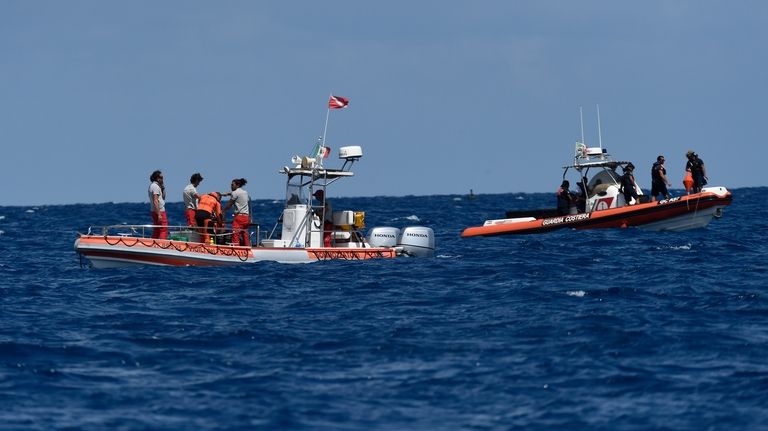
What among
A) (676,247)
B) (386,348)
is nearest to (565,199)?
(676,247)

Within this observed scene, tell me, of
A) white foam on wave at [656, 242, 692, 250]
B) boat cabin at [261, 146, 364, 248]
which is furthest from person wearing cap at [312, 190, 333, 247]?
white foam on wave at [656, 242, 692, 250]

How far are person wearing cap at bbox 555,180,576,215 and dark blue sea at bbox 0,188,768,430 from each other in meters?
11.7

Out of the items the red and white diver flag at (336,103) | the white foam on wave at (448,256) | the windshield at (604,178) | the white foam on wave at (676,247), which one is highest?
the red and white diver flag at (336,103)

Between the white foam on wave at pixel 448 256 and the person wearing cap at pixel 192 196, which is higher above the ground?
the person wearing cap at pixel 192 196

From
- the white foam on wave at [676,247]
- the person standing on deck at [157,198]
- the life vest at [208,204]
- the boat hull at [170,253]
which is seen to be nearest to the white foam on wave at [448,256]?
the boat hull at [170,253]

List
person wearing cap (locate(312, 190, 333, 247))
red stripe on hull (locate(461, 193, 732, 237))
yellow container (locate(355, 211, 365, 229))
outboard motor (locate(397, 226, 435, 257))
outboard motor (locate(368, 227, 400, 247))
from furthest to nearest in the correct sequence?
red stripe on hull (locate(461, 193, 732, 237)) → outboard motor (locate(397, 226, 435, 257)) → outboard motor (locate(368, 227, 400, 247)) → yellow container (locate(355, 211, 365, 229)) → person wearing cap (locate(312, 190, 333, 247))

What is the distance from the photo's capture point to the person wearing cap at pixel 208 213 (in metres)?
23.9

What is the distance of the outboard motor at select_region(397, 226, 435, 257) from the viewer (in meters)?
26.0

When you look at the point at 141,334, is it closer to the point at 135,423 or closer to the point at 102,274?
the point at 135,423

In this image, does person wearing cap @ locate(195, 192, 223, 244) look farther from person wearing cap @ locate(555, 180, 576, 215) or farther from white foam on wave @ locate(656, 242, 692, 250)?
person wearing cap @ locate(555, 180, 576, 215)

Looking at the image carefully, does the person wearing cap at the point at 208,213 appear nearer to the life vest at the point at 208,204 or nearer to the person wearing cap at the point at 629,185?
the life vest at the point at 208,204

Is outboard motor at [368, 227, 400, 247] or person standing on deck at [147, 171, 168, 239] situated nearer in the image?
person standing on deck at [147, 171, 168, 239]

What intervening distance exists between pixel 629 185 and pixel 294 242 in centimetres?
1405

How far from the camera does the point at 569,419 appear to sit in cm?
1087
